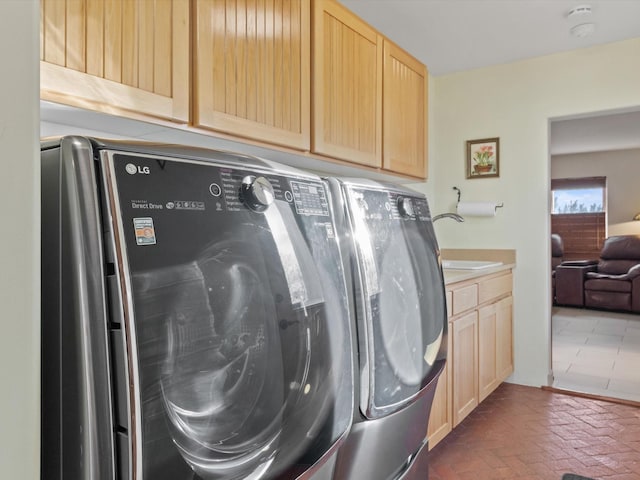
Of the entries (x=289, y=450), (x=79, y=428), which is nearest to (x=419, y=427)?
(x=289, y=450)

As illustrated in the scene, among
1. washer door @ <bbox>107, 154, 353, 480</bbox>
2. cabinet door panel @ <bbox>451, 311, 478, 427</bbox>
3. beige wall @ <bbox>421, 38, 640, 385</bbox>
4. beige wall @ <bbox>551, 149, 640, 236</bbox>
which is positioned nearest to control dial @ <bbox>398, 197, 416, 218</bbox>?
washer door @ <bbox>107, 154, 353, 480</bbox>

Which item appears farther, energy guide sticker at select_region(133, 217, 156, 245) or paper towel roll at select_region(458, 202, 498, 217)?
paper towel roll at select_region(458, 202, 498, 217)

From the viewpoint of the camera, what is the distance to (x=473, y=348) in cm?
273

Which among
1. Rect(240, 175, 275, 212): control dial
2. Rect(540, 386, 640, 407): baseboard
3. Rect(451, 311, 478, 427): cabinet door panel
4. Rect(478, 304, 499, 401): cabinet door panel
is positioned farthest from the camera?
Rect(540, 386, 640, 407): baseboard

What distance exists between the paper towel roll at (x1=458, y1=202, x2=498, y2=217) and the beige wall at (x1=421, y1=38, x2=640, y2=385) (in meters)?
0.09

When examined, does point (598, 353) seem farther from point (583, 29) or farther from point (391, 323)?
point (391, 323)

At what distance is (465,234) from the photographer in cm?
386

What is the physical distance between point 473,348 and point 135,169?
8.08ft

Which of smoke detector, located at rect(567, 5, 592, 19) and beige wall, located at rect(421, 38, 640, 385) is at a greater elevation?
smoke detector, located at rect(567, 5, 592, 19)

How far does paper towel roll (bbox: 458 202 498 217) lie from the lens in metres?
3.66

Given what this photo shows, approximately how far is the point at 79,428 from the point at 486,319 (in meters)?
2.72

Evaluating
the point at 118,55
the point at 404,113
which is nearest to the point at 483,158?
the point at 404,113

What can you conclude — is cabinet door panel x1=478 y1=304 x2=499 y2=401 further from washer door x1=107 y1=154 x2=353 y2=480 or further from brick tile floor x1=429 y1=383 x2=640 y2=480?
washer door x1=107 y1=154 x2=353 y2=480

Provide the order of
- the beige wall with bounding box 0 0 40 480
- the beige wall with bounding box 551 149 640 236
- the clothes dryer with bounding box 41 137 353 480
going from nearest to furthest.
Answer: the beige wall with bounding box 0 0 40 480 < the clothes dryer with bounding box 41 137 353 480 < the beige wall with bounding box 551 149 640 236
